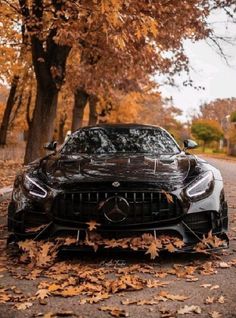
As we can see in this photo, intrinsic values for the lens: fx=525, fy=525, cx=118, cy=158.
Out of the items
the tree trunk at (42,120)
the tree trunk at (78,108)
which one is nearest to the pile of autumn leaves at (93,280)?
the tree trunk at (42,120)

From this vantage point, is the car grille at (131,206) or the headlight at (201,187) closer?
the car grille at (131,206)

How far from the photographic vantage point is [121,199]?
5.09 meters

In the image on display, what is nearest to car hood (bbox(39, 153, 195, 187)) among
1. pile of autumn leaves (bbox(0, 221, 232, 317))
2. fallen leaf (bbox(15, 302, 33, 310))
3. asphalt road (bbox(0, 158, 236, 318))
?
pile of autumn leaves (bbox(0, 221, 232, 317))

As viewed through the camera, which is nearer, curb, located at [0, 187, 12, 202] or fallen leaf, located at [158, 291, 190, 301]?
fallen leaf, located at [158, 291, 190, 301]

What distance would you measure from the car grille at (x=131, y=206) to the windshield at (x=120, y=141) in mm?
1458

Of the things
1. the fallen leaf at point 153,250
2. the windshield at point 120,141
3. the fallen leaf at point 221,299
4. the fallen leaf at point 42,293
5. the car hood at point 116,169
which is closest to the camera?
the fallen leaf at point 221,299

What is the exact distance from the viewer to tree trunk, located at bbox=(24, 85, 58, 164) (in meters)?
14.8

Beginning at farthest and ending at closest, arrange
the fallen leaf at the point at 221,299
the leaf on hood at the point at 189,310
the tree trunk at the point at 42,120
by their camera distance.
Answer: the tree trunk at the point at 42,120
the fallen leaf at the point at 221,299
the leaf on hood at the point at 189,310

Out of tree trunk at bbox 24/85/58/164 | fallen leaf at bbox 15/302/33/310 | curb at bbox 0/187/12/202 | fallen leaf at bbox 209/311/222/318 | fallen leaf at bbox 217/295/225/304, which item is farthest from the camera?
tree trunk at bbox 24/85/58/164

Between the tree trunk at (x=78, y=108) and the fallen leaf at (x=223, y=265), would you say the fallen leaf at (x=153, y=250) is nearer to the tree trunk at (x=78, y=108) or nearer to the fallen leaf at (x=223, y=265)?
the fallen leaf at (x=223, y=265)

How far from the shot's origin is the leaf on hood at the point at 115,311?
12.5ft

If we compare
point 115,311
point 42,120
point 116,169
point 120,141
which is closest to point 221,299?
point 115,311

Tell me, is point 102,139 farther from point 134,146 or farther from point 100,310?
point 100,310

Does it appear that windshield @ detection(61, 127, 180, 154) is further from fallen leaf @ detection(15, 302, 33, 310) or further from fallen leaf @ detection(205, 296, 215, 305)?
fallen leaf @ detection(15, 302, 33, 310)
